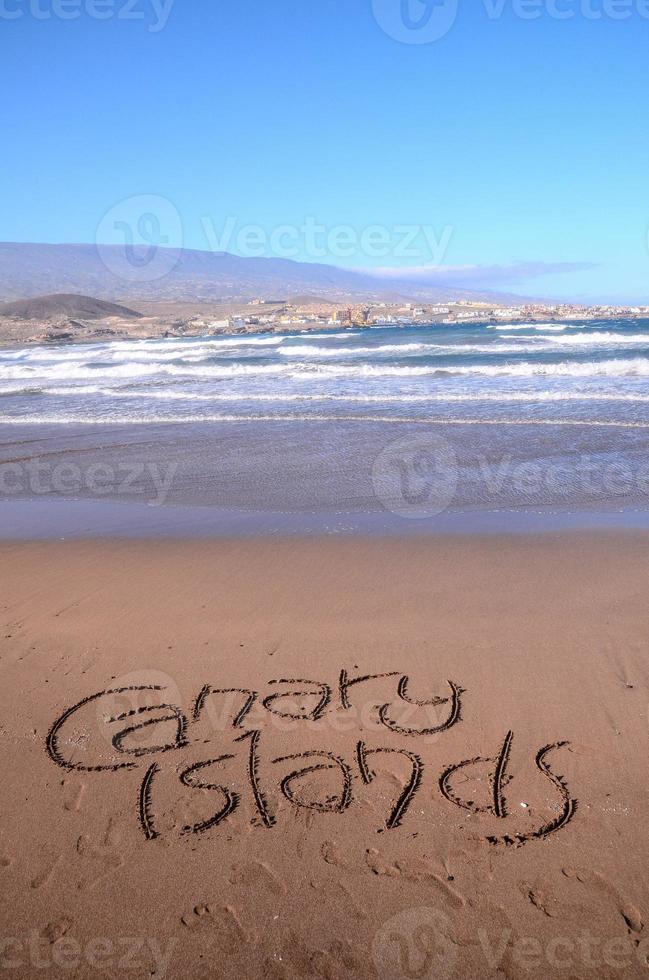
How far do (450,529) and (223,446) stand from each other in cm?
635

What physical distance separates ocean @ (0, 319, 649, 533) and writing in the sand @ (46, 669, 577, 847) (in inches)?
139

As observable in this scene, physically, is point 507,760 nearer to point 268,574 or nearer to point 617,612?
point 617,612

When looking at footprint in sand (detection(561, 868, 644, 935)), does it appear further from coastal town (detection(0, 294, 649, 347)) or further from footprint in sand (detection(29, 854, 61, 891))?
coastal town (detection(0, 294, 649, 347))

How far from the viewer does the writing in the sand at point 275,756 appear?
3221mm

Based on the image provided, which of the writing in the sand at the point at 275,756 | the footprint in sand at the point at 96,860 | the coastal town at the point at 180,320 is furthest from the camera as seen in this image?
the coastal town at the point at 180,320

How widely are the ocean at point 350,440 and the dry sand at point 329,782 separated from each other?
104 inches

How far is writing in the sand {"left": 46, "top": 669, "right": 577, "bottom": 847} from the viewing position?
10.6 ft

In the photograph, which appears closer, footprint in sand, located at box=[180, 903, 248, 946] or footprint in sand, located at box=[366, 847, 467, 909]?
footprint in sand, located at box=[180, 903, 248, 946]

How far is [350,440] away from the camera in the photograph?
1267cm

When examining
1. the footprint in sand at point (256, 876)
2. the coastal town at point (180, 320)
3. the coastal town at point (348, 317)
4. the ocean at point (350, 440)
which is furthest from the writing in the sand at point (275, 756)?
the coastal town at point (348, 317)

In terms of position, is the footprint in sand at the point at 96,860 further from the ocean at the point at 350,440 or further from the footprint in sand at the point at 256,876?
the ocean at the point at 350,440

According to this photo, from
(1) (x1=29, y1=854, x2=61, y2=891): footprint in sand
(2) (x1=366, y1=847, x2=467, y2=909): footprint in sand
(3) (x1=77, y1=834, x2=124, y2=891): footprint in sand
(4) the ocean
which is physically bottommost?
(1) (x1=29, y1=854, x2=61, y2=891): footprint in sand

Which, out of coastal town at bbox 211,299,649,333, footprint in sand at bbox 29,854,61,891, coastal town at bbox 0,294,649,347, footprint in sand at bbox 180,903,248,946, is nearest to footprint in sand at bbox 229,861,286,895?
footprint in sand at bbox 180,903,248,946

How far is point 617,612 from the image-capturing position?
5109mm
